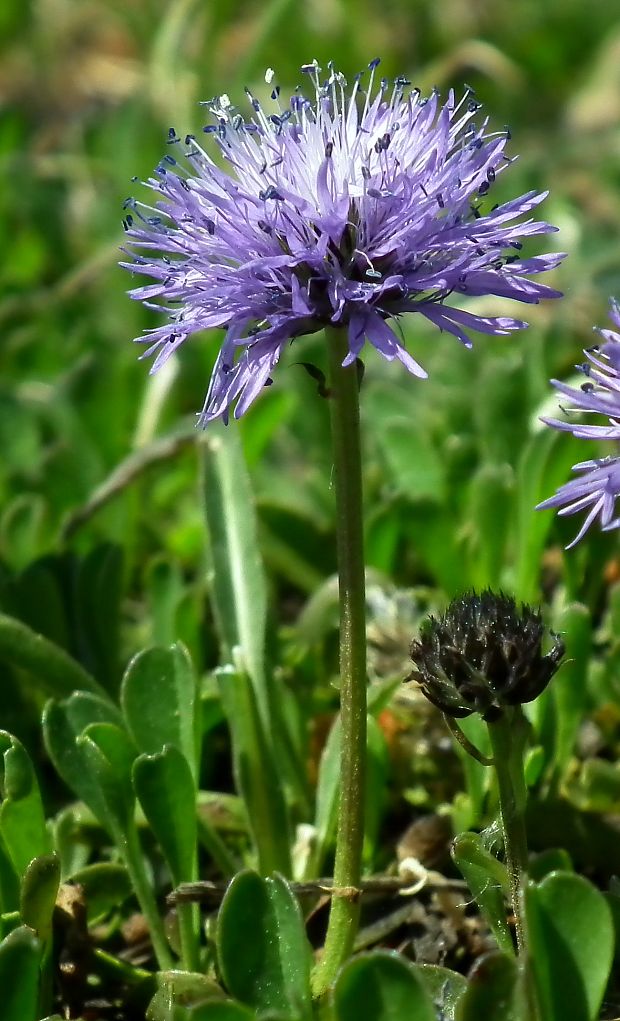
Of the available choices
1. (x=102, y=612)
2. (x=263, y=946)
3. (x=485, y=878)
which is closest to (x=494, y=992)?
(x=485, y=878)

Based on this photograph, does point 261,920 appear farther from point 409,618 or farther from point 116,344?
point 116,344

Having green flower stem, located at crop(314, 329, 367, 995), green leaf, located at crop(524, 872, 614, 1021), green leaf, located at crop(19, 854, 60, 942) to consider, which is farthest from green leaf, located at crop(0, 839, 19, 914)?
green leaf, located at crop(524, 872, 614, 1021)

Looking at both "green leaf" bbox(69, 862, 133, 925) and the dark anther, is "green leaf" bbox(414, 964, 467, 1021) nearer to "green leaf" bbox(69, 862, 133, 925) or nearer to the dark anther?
"green leaf" bbox(69, 862, 133, 925)

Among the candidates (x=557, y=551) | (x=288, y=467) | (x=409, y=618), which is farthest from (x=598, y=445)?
(x=288, y=467)

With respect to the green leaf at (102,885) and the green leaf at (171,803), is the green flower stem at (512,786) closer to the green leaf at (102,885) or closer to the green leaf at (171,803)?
the green leaf at (171,803)

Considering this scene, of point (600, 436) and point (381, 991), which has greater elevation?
point (600, 436)

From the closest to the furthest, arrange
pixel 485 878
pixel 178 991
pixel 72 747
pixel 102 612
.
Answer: pixel 485 878, pixel 178 991, pixel 72 747, pixel 102 612

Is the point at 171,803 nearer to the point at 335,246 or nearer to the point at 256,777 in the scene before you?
the point at 256,777
